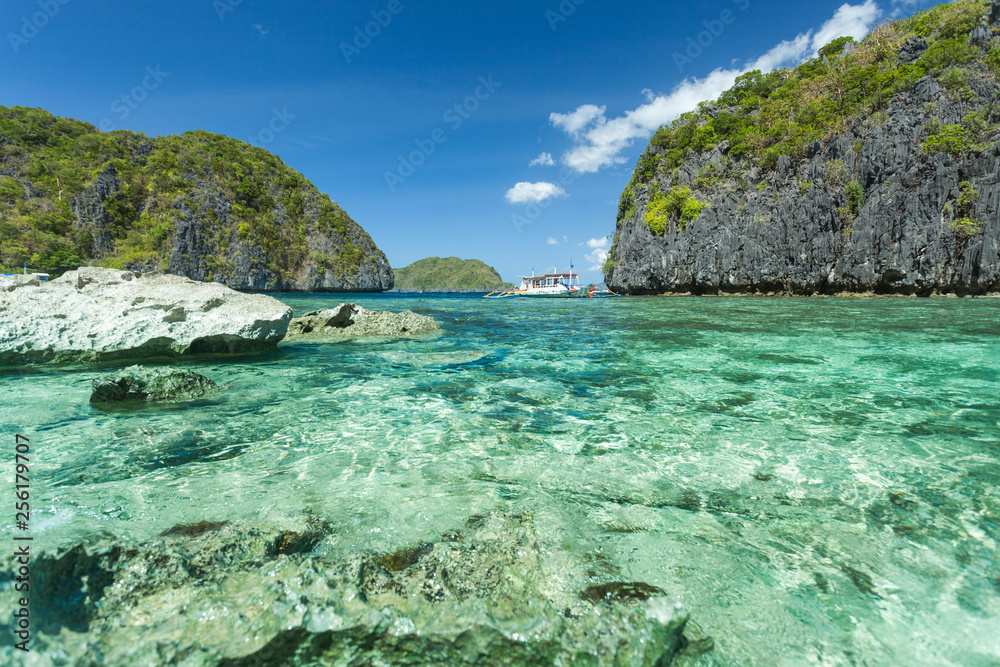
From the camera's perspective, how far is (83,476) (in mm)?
3137

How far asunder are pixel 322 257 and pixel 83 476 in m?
105

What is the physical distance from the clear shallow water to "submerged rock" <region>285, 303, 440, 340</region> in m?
5.03

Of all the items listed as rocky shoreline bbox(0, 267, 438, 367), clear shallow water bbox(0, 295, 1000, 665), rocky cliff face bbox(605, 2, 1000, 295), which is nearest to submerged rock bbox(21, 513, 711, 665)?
clear shallow water bbox(0, 295, 1000, 665)

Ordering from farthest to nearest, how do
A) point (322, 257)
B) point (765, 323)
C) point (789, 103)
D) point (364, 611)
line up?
point (322, 257)
point (789, 103)
point (765, 323)
point (364, 611)

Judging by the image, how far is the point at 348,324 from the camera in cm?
A: 1251

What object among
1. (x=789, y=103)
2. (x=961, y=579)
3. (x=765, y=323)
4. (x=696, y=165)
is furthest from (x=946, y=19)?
(x=961, y=579)

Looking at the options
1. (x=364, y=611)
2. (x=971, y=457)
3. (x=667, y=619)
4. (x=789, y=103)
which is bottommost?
(x=971, y=457)

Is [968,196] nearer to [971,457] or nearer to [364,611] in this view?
[971,457]

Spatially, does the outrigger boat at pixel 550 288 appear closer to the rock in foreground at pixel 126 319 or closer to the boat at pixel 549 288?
the boat at pixel 549 288

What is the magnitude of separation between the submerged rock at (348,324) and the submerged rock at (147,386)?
19.9 feet

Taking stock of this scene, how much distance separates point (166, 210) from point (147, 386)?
98624 millimetres

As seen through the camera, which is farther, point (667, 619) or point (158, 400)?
point (158, 400)

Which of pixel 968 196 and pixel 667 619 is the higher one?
pixel 968 196

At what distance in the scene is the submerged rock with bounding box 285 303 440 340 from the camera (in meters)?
11.9
